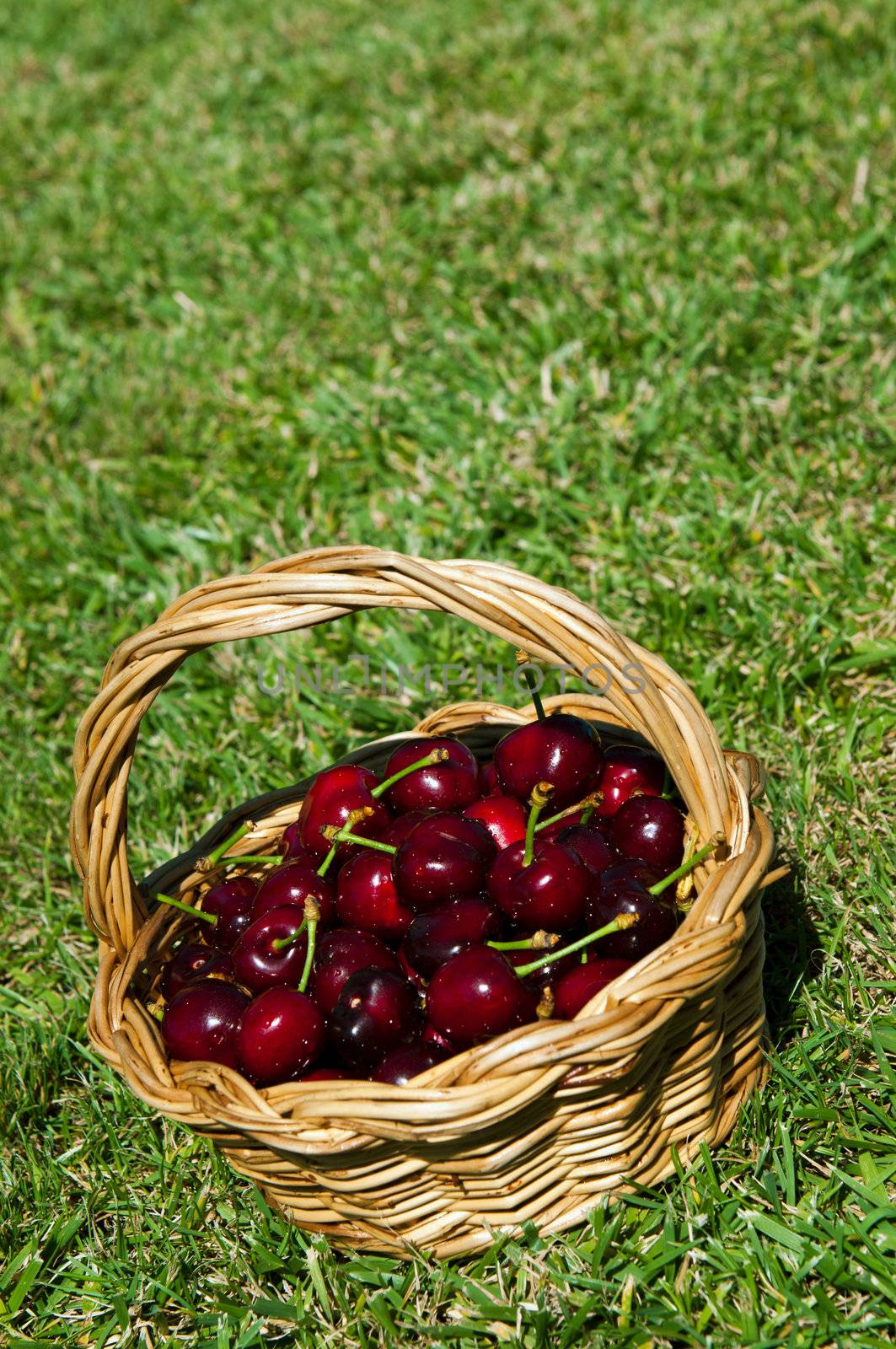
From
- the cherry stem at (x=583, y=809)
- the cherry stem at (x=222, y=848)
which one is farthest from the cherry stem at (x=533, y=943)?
the cherry stem at (x=222, y=848)

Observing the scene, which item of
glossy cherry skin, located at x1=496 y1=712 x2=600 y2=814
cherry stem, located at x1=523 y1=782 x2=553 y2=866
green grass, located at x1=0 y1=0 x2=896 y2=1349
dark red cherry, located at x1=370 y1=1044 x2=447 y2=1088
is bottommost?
green grass, located at x1=0 y1=0 x2=896 y2=1349

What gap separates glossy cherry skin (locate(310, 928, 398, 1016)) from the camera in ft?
6.11

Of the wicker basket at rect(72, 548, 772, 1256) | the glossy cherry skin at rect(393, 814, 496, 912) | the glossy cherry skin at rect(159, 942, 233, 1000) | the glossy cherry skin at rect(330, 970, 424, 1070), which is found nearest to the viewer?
the wicker basket at rect(72, 548, 772, 1256)

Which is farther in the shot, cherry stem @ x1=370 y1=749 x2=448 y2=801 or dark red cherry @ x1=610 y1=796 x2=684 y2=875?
cherry stem @ x1=370 y1=749 x2=448 y2=801

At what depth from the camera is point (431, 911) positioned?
74.4 inches

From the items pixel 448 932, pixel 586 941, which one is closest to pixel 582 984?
pixel 586 941

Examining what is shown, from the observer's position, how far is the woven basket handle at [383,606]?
1.66 meters

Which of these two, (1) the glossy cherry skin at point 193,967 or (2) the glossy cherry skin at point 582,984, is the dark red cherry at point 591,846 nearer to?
(2) the glossy cherry skin at point 582,984

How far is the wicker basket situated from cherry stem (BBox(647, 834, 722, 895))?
0.02m

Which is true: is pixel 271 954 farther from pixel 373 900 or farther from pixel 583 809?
pixel 583 809

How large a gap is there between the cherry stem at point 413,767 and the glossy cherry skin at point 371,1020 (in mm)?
347

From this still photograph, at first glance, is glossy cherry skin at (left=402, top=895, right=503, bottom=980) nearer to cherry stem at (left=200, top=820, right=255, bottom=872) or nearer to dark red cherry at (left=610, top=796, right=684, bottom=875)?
dark red cherry at (left=610, top=796, right=684, bottom=875)

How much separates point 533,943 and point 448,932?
0.44 feet

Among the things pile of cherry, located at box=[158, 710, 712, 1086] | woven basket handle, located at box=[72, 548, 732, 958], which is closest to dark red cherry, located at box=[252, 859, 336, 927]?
pile of cherry, located at box=[158, 710, 712, 1086]
